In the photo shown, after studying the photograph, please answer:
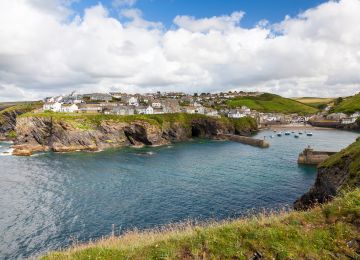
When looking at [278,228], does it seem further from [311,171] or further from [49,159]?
[49,159]

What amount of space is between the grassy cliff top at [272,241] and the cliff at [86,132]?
110319mm

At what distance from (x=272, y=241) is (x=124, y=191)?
49.9 metres

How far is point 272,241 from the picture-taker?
1599cm

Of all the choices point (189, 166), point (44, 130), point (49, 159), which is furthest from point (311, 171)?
point (44, 130)

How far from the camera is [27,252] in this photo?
36656 millimetres

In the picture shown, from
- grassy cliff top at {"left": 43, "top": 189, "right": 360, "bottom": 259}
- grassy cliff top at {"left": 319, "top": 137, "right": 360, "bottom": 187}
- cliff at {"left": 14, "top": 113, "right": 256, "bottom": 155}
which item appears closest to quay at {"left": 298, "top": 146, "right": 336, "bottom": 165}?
grassy cliff top at {"left": 319, "top": 137, "right": 360, "bottom": 187}

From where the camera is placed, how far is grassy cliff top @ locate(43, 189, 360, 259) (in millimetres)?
15305

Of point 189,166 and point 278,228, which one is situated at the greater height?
point 278,228

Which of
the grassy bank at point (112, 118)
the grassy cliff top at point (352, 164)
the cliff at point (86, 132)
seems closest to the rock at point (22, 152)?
the cliff at point (86, 132)

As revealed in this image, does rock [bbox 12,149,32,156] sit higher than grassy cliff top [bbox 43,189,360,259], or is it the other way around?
grassy cliff top [bbox 43,189,360,259]

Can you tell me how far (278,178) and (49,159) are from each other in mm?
74775

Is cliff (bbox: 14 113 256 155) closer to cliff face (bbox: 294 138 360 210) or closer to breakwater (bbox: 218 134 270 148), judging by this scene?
breakwater (bbox: 218 134 270 148)

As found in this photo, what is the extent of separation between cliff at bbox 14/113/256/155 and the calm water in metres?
21.1

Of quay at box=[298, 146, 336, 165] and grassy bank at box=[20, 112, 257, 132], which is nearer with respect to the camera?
quay at box=[298, 146, 336, 165]
